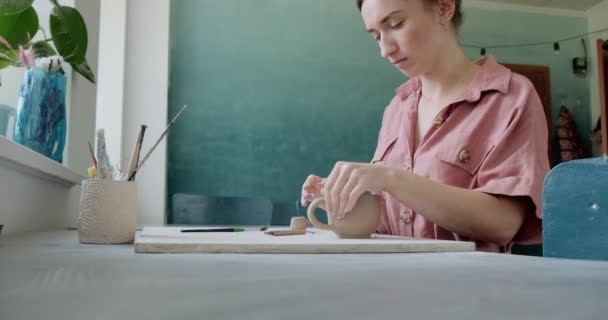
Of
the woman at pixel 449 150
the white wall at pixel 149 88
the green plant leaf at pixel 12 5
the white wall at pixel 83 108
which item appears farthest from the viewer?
the white wall at pixel 149 88

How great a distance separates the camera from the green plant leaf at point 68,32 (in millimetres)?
1188

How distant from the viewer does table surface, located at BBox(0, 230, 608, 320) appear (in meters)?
0.25

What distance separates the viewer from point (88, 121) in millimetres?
1712

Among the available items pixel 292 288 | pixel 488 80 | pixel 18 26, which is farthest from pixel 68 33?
pixel 292 288

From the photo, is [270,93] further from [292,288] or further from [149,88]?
[292,288]

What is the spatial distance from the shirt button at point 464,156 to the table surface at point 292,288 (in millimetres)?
645

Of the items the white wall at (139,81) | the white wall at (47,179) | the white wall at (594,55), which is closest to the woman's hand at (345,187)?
the white wall at (47,179)

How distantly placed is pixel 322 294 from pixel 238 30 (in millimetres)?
3357

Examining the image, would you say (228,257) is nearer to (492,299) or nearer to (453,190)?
(492,299)

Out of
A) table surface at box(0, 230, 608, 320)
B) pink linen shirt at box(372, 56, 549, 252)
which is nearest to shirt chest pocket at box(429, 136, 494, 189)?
pink linen shirt at box(372, 56, 549, 252)

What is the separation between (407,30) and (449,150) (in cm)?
30

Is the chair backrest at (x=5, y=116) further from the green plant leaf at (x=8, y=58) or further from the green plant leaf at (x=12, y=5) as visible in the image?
the green plant leaf at (x=12, y=5)

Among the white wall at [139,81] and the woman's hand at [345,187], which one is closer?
the woman's hand at [345,187]

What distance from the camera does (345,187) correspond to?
864 millimetres
